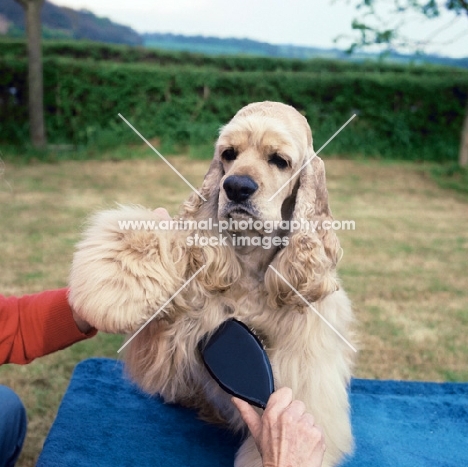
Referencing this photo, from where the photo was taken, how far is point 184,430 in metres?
2.21

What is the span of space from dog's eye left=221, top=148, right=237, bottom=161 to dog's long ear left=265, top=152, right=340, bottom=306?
211 mm

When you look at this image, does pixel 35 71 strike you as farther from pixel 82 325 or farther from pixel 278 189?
pixel 278 189

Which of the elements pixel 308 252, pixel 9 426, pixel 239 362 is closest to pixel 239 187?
pixel 308 252

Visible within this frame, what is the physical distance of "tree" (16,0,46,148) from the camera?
27.4 ft

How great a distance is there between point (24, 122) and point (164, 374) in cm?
825

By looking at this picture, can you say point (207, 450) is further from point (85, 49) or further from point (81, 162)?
point (85, 49)

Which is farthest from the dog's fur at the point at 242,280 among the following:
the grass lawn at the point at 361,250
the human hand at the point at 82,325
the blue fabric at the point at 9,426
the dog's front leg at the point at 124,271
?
the blue fabric at the point at 9,426

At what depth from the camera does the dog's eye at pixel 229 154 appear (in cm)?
174

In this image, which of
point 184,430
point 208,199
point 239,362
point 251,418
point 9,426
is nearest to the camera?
point 251,418

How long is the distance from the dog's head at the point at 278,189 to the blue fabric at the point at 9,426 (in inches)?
37.9

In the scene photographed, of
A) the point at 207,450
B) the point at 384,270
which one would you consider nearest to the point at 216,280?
the point at 207,450

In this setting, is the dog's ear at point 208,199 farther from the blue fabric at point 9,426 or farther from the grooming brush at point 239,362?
the blue fabric at point 9,426

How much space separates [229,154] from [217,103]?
8.35m

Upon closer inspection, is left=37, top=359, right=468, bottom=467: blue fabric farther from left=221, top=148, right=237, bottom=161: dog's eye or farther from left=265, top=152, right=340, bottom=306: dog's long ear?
left=221, top=148, right=237, bottom=161: dog's eye
